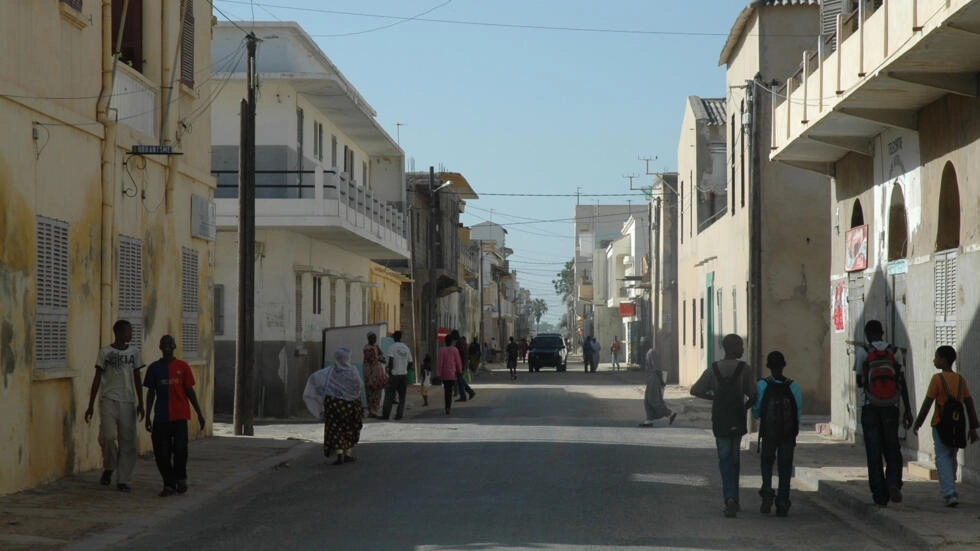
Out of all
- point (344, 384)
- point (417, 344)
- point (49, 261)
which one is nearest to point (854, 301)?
point (344, 384)

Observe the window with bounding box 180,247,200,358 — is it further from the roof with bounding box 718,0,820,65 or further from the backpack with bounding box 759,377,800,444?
the roof with bounding box 718,0,820,65

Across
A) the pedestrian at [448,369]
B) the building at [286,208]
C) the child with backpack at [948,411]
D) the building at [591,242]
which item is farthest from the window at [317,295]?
the building at [591,242]

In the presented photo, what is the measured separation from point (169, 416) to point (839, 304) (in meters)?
12.4

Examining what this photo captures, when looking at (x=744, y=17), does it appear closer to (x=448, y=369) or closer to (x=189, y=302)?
(x=448, y=369)

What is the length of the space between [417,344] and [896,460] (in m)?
42.9

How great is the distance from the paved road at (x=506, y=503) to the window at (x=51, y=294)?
2633 millimetres

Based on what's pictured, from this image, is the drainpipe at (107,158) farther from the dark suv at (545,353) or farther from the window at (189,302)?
the dark suv at (545,353)

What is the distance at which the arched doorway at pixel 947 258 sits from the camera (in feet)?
50.1

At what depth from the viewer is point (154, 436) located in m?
14.4

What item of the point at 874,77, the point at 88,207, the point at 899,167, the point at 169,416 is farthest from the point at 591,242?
the point at 169,416

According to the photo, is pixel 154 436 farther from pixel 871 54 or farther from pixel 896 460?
pixel 871 54

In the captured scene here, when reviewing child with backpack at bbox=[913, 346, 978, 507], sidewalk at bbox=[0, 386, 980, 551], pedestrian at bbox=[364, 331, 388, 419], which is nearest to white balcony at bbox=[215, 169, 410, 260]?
pedestrian at bbox=[364, 331, 388, 419]

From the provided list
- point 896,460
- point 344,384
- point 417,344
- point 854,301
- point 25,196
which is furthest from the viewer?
Answer: point 417,344

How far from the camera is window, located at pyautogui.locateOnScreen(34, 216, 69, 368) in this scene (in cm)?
1483
